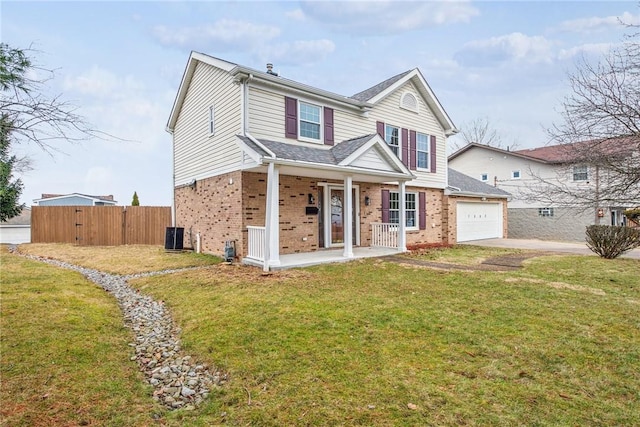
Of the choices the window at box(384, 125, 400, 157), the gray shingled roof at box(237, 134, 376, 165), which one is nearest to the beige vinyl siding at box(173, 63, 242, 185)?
the gray shingled roof at box(237, 134, 376, 165)

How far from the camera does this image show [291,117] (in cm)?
1068

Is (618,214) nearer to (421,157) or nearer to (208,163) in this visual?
(421,157)

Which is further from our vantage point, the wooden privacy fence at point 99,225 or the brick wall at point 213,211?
the wooden privacy fence at point 99,225

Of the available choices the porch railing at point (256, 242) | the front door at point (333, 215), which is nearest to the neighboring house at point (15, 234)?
the porch railing at point (256, 242)

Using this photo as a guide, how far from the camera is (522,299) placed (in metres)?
6.13

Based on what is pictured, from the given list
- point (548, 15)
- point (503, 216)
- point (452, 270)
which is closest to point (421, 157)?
point (548, 15)

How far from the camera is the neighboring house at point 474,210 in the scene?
54.1ft

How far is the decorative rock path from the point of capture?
324cm

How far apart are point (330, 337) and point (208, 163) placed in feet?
30.3

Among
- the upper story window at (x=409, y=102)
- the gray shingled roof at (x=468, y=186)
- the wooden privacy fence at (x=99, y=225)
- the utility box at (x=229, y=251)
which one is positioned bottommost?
the utility box at (x=229, y=251)

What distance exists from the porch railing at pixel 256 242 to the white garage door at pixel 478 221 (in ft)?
39.1

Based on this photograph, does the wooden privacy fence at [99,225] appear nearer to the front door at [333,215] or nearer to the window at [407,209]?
the front door at [333,215]

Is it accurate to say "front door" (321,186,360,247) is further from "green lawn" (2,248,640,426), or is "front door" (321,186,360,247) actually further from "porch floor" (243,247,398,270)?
"green lawn" (2,248,640,426)

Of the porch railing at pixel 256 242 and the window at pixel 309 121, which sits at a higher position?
the window at pixel 309 121
